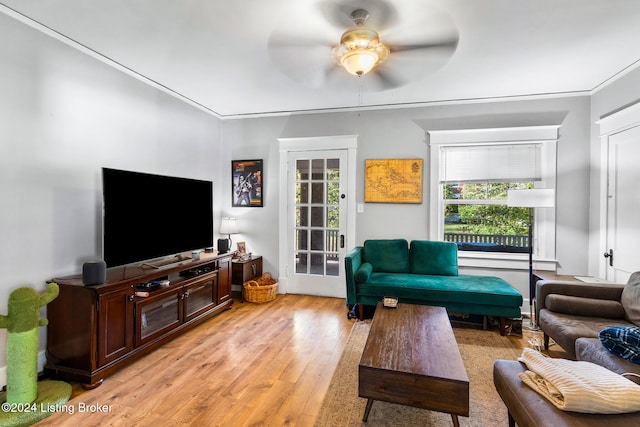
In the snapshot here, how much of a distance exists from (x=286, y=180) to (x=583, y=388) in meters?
3.75

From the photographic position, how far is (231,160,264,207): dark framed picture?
15.0ft

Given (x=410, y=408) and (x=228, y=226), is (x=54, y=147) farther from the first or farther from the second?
(x=410, y=408)

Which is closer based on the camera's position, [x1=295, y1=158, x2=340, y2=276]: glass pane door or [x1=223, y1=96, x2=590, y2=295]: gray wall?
[x1=223, y1=96, x2=590, y2=295]: gray wall

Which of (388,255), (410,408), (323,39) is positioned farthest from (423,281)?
(323,39)

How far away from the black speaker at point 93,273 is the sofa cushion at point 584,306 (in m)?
3.60

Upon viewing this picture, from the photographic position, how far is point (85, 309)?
2.21 meters

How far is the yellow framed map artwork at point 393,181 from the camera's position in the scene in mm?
4031

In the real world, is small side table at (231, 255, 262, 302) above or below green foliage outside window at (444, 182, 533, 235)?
below

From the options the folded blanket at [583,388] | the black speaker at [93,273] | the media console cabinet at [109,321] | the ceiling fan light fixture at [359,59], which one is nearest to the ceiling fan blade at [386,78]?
the ceiling fan light fixture at [359,59]

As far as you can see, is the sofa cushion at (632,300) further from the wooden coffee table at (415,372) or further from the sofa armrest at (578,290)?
the wooden coffee table at (415,372)

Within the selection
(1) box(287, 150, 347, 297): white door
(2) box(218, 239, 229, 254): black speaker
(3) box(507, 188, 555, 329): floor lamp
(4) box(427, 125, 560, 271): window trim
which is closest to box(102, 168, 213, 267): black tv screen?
(2) box(218, 239, 229, 254): black speaker

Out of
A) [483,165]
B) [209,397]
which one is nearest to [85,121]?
[209,397]

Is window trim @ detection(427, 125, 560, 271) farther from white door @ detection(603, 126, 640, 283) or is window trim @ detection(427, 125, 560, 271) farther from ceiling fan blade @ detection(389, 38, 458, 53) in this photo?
ceiling fan blade @ detection(389, 38, 458, 53)

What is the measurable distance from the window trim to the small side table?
2444 millimetres
